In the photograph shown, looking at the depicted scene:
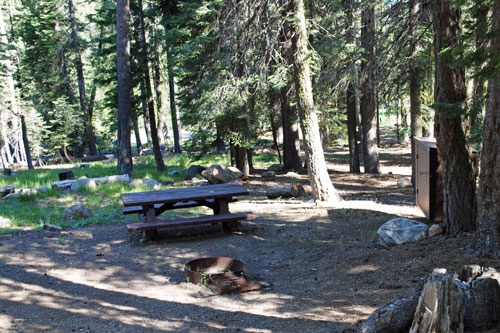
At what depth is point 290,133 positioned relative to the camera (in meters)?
18.1

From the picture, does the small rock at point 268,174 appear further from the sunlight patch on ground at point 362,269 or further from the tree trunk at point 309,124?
the sunlight patch on ground at point 362,269

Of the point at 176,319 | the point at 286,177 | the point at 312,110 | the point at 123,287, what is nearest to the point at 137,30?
the point at 286,177

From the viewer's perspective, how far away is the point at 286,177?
55.5 feet

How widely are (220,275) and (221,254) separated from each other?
1198mm

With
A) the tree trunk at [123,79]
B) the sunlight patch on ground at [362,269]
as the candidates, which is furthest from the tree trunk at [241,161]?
the sunlight patch on ground at [362,269]

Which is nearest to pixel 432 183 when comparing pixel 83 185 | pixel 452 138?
pixel 452 138

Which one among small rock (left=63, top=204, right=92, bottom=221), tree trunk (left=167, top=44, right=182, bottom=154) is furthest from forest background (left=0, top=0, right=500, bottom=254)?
small rock (left=63, top=204, right=92, bottom=221)

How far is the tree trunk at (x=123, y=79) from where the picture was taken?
1650 centimetres

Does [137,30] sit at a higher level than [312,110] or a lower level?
higher

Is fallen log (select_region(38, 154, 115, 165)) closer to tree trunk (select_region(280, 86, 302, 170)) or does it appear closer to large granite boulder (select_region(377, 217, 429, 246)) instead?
tree trunk (select_region(280, 86, 302, 170))

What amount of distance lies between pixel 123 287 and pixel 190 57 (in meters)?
10.9

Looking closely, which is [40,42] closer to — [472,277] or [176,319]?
[176,319]

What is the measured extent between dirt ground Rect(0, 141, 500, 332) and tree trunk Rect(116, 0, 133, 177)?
8.13 metres

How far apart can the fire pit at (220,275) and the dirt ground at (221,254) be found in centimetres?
16
